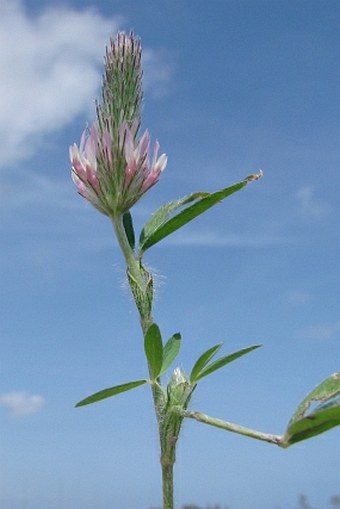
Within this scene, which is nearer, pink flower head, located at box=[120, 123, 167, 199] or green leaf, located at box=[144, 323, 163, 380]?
green leaf, located at box=[144, 323, 163, 380]

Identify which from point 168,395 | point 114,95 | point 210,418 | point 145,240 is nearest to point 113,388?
point 168,395

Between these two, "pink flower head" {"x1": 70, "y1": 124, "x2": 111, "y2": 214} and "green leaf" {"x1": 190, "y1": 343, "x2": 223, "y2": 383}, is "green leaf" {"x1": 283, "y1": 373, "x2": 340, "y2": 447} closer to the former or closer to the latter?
"green leaf" {"x1": 190, "y1": 343, "x2": 223, "y2": 383}

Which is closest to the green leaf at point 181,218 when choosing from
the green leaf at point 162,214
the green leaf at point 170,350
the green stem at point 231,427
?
the green leaf at point 162,214

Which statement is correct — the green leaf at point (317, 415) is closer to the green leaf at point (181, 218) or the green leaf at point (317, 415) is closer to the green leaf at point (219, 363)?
the green leaf at point (219, 363)

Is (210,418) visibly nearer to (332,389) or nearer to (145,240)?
(332,389)

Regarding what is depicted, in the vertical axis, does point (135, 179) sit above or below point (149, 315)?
above

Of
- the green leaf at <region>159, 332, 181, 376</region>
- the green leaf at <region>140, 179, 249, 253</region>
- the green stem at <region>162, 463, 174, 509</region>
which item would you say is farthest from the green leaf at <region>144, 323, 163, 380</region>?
the green leaf at <region>140, 179, 249, 253</region>
